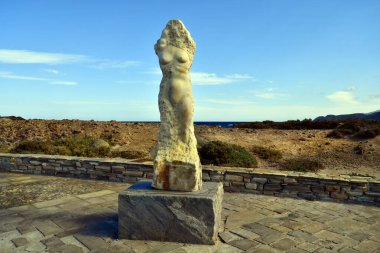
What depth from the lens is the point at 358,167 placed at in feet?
35.0

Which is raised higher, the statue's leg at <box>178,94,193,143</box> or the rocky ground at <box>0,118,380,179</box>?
the statue's leg at <box>178,94,193,143</box>

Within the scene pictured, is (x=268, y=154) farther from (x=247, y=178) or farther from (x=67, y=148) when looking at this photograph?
(x=67, y=148)

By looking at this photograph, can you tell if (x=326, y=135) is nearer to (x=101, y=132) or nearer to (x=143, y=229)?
(x=101, y=132)

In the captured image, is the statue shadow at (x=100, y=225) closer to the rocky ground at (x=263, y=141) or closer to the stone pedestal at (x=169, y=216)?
the stone pedestal at (x=169, y=216)

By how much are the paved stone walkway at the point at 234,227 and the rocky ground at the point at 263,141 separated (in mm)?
4378

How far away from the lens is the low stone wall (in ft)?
20.8

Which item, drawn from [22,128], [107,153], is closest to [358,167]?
[107,153]

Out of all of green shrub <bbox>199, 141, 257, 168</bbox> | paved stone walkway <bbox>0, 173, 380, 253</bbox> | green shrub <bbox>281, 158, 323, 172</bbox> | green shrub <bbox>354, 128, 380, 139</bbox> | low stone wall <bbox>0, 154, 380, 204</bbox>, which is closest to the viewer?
paved stone walkway <bbox>0, 173, 380, 253</bbox>

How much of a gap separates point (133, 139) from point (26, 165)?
6342mm

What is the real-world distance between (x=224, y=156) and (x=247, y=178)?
263cm

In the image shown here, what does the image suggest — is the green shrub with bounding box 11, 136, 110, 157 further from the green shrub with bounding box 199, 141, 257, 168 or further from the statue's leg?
the statue's leg

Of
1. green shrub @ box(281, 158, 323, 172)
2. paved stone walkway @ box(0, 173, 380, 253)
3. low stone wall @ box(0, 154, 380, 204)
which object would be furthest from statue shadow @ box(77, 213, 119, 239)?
green shrub @ box(281, 158, 323, 172)

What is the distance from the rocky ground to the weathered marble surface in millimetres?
6356

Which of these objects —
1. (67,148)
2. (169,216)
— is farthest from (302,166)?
(67,148)
